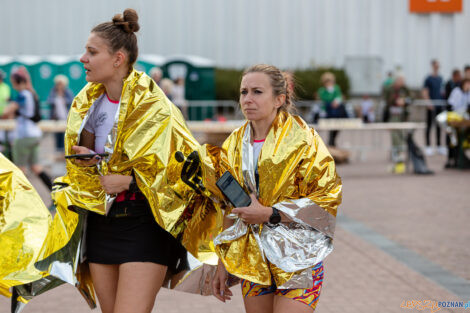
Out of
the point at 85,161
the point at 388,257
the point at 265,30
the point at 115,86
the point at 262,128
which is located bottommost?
the point at 388,257

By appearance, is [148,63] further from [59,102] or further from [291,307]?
[291,307]

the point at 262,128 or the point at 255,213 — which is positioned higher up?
the point at 262,128

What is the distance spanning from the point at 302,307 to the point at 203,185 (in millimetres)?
752

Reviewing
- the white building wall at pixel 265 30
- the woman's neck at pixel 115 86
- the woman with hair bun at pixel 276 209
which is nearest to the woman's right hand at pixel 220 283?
the woman with hair bun at pixel 276 209

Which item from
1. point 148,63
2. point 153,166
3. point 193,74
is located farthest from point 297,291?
point 148,63

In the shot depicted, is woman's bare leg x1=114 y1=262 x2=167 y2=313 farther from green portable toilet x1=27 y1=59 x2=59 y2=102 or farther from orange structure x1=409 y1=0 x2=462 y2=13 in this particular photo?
orange structure x1=409 y1=0 x2=462 y2=13

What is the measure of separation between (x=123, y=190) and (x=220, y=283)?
0.65 metres

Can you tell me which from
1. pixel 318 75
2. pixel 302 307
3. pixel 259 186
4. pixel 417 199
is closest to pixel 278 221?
pixel 259 186

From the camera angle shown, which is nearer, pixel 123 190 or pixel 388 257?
pixel 123 190

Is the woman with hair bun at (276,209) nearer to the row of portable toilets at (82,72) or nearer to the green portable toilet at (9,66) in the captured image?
the row of portable toilets at (82,72)

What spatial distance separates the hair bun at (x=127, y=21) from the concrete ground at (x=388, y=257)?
248cm

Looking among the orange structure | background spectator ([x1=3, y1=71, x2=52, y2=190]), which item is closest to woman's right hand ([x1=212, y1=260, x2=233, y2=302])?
background spectator ([x1=3, y1=71, x2=52, y2=190])

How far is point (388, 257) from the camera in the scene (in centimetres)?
666

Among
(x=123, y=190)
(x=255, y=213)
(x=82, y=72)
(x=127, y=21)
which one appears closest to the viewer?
(x=255, y=213)
